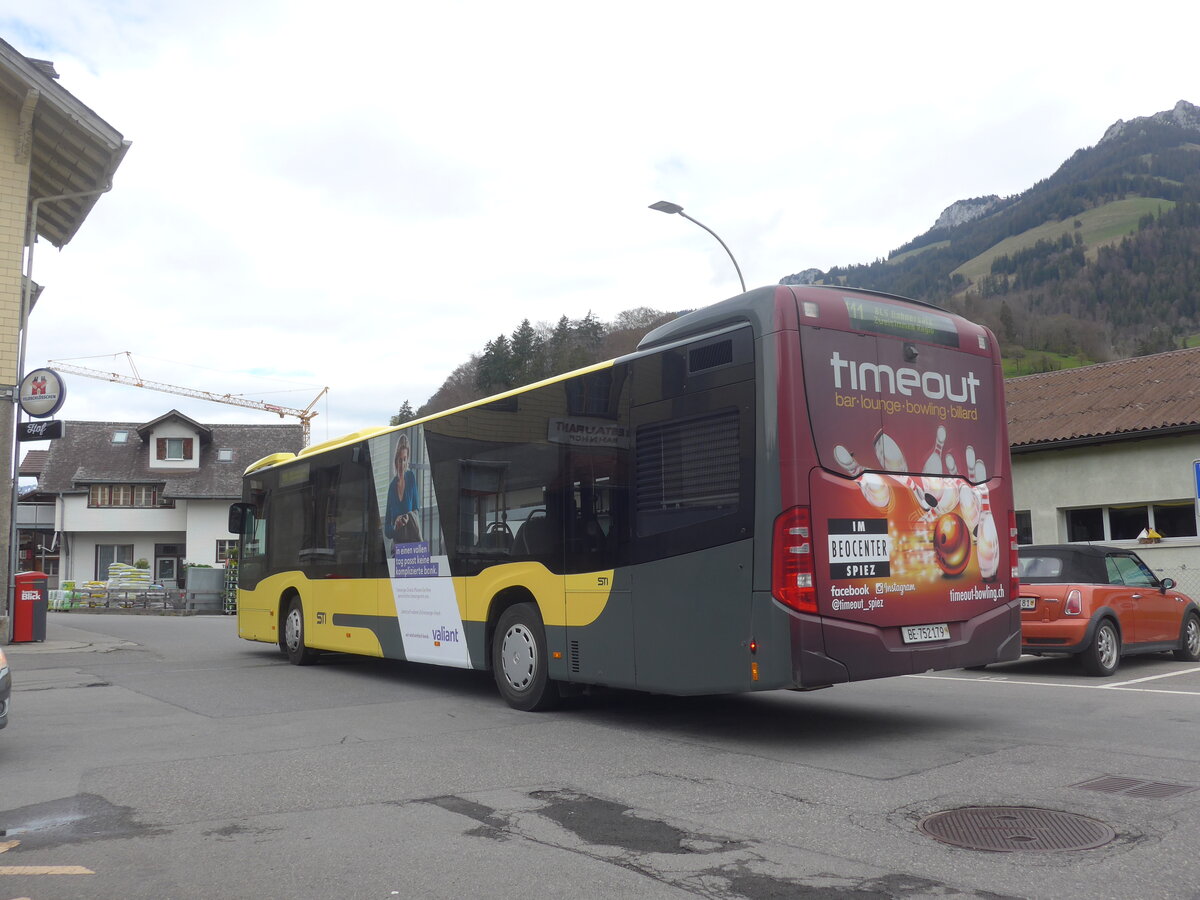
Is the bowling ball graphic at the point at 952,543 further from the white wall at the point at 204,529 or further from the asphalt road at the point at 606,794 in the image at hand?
the white wall at the point at 204,529

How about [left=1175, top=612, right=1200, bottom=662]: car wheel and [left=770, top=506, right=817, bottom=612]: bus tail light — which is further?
[left=1175, top=612, right=1200, bottom=662]: car wheel

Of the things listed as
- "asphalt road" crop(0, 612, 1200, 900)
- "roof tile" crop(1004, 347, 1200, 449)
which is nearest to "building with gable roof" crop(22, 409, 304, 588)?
"roof tile" crop(1004, 347, 1200, 449)

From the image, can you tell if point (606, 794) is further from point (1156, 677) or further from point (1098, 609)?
point (1156, 677)

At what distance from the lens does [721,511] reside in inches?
304

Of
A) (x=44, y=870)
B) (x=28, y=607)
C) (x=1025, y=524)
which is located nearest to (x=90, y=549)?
(x=28, y=607)

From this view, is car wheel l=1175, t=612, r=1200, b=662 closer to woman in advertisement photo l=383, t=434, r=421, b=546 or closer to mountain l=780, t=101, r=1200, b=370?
woman in advertisement photo l=383, t=434, r=421, b=546

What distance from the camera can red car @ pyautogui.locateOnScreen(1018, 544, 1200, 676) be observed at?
12141 millimetres

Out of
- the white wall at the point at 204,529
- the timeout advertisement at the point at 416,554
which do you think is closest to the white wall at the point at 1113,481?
the timeout advertisement at the point at 416,554

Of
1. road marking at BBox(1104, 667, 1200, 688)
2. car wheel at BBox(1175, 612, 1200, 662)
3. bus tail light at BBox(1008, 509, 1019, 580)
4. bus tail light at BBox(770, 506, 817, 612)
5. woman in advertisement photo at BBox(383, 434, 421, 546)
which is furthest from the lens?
car wheel at BBox(1175, 612, 1200, 662)

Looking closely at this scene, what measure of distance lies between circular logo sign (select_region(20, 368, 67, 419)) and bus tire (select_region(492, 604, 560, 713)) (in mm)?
12788

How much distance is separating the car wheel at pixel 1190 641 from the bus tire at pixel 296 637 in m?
11.7

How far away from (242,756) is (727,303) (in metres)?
4.92

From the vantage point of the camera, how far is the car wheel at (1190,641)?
13805 mm

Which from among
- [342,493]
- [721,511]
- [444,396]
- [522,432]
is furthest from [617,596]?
[444,396]
